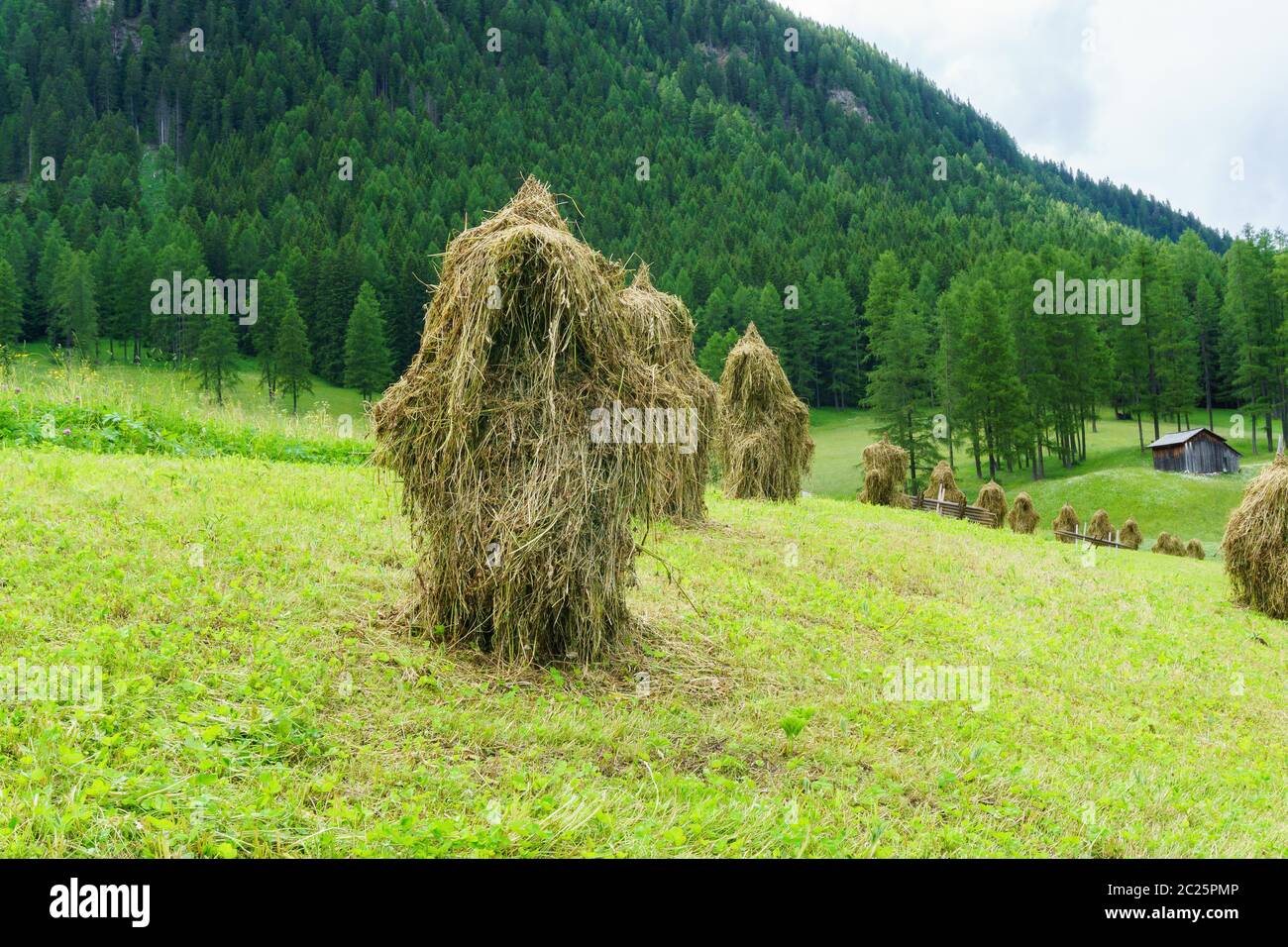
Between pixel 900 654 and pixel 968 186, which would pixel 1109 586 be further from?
pixel 968 186

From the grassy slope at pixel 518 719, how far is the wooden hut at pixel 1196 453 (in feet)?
144

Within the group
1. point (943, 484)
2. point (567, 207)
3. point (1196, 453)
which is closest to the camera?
point (943, 484)

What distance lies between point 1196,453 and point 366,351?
2182 inches

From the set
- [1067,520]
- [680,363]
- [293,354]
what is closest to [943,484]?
[1067,520]

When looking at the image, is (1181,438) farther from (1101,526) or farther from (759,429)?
(759,429)

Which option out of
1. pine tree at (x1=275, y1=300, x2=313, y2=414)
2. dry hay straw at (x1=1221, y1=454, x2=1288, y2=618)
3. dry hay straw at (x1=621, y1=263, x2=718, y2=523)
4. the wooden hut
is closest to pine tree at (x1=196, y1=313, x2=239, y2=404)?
pine tree at (x1=275, y1=300, x2=313, y2=414)

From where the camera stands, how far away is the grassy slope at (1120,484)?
1641 inches

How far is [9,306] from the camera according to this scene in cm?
5731

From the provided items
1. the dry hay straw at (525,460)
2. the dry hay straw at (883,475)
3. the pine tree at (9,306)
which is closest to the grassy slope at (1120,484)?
the dry hay straw at (883,475)

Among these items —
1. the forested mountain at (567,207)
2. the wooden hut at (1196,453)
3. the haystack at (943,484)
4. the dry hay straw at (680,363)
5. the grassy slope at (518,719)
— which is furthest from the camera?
the forested mountain at (567,207)

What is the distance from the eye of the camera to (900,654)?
8.66 meters

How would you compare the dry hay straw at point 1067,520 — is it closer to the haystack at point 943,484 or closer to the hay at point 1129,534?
the hay at point 1129,534

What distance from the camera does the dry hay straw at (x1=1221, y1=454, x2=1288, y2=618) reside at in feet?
47.1

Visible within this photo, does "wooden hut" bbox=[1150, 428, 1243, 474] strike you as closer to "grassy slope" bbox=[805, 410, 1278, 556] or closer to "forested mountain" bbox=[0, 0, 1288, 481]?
"grassy slope" bbox=[805, 410, 1278, 556]
